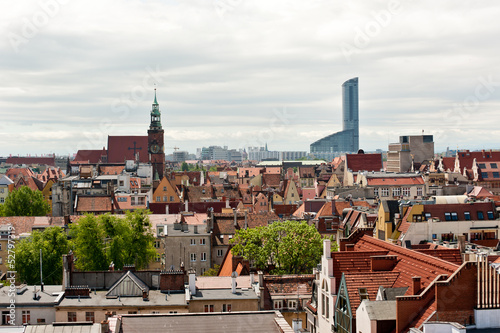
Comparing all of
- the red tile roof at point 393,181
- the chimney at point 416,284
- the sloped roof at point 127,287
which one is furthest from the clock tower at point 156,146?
the chimney at point 416,284

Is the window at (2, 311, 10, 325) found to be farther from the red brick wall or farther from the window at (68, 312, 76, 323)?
the red brick wall

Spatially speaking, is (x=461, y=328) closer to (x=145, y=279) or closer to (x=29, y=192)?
(x=145, y=279)

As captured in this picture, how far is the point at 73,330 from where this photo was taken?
87.6 ft

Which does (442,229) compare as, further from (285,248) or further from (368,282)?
(368,282)

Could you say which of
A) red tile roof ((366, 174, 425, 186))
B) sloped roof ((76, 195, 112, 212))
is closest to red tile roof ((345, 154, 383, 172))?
red tile roof ((366, 174, 425, 186))

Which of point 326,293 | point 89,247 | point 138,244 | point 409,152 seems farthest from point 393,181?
point 326,293

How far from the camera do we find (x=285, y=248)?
60.0 m

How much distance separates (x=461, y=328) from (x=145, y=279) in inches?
1225

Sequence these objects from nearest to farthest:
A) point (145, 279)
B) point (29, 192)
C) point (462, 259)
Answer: point (462, 259) < point (145, 279) < point (29, 192)

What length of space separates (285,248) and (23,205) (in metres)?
67.8

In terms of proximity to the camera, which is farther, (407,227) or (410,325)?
(407,227)

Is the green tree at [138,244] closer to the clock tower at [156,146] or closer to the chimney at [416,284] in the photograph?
the chimney at [416,284]

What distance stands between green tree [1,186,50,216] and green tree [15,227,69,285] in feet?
154

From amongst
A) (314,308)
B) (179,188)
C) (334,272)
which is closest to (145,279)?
(314,308)
